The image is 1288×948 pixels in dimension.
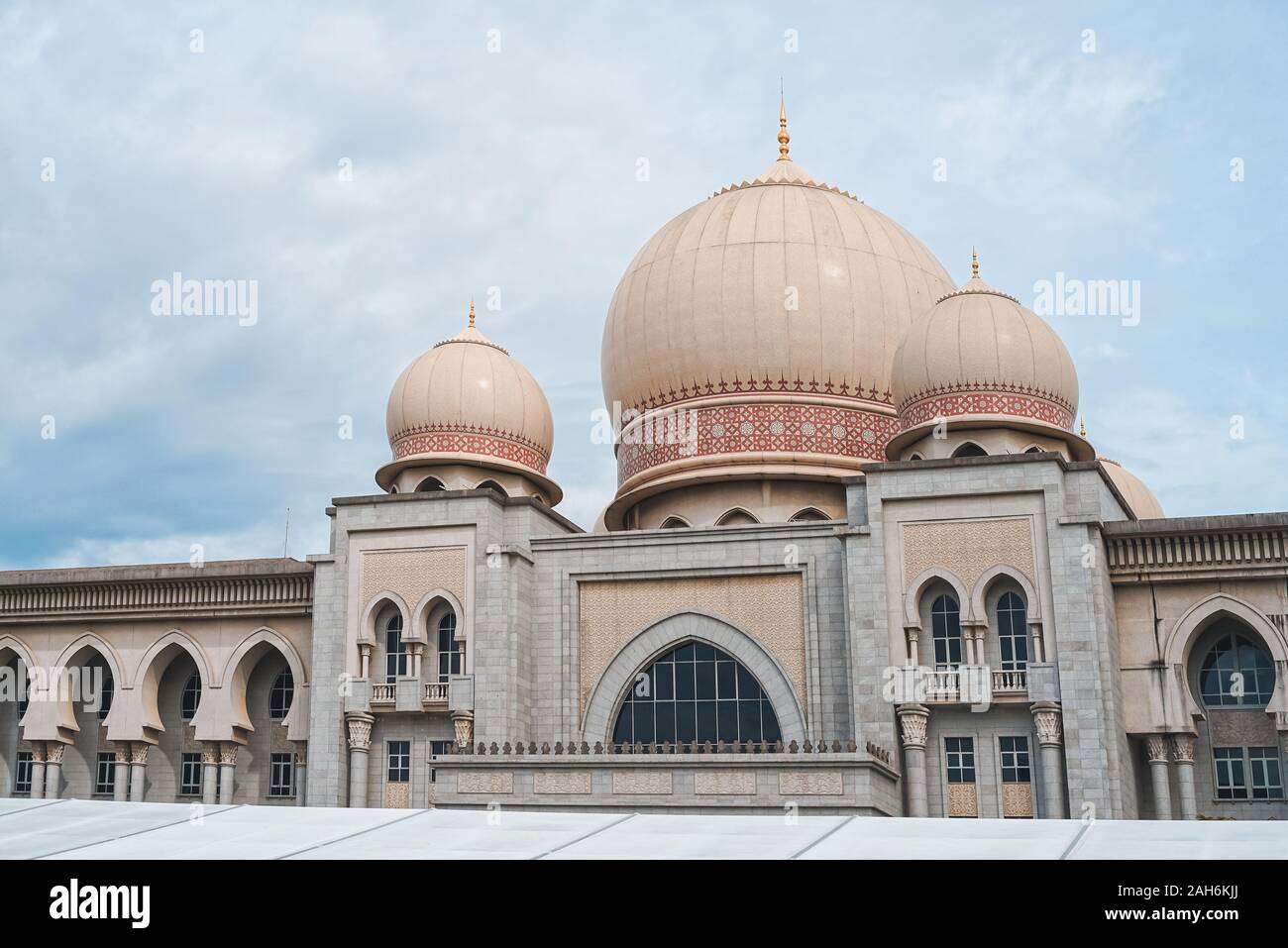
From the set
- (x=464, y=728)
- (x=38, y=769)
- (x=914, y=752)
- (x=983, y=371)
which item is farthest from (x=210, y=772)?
(x=983, y=371)

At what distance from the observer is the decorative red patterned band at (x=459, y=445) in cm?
2625

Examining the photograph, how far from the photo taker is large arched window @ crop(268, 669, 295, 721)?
84.3ft

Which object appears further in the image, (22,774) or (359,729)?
(22,774)

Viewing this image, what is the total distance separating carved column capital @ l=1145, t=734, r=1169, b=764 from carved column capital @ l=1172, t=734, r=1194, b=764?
13cm

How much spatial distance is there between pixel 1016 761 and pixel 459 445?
10.5 meters

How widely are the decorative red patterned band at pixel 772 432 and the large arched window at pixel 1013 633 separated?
500 centimetres

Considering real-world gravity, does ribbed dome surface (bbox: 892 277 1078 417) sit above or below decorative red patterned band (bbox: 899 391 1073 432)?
above

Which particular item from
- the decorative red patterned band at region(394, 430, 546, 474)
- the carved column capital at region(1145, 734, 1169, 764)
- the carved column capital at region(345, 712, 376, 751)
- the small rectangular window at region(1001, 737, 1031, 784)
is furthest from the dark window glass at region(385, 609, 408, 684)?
the carved column capital at region(1145, 734, 1169, 764)

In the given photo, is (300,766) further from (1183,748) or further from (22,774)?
(1183,748)

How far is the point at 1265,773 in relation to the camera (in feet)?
70.8

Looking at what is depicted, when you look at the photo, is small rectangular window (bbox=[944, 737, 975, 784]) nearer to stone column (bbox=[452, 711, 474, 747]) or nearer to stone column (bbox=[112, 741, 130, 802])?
stone column (bbox=[452, 711, 474, 747])

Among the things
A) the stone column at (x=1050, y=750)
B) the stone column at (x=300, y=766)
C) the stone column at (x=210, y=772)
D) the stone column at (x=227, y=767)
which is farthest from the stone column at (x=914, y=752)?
the stone column at (x=210, y=772)
